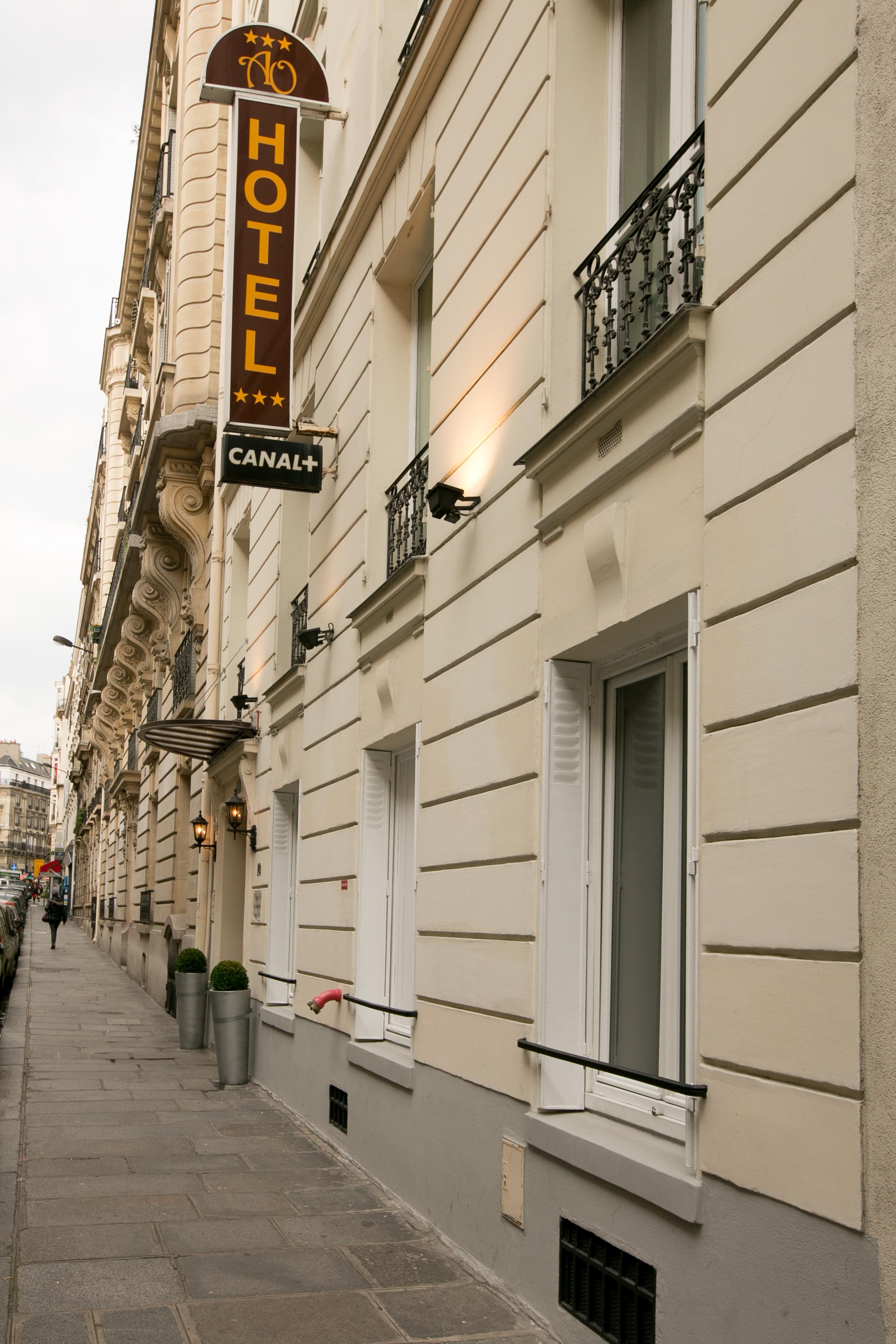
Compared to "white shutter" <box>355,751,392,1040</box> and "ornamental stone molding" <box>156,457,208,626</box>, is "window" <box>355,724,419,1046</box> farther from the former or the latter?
"ornamental stone molding" <box>156,457,208,626</box>

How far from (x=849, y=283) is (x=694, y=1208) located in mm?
3119

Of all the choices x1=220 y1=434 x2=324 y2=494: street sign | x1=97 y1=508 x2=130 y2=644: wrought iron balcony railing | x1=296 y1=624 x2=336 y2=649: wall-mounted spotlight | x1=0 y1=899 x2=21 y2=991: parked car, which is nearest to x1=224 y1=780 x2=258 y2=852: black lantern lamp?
x1=296 y1=624 x2=336 y2=649: wall-mounted spotlight

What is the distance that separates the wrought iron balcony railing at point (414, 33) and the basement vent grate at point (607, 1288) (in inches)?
301

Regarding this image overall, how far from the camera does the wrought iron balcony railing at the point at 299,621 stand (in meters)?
12.8

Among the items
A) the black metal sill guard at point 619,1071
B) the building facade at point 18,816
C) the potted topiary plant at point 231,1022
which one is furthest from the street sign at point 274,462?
the building facade at point 18,816

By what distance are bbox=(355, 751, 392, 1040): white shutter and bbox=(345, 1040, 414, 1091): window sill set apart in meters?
0.09

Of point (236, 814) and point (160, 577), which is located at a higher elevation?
point (160, 577)

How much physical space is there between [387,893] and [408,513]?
2.84 metres

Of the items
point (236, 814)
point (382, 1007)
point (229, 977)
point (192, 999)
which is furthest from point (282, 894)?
point (382, 1007)

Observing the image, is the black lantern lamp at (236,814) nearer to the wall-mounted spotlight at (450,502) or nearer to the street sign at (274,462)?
the street sign at (274,462)

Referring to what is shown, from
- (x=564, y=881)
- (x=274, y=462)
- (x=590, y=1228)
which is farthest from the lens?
(x=274, y=462)

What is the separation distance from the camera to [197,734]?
15.9m

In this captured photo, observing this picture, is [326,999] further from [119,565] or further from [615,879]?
[119,565]

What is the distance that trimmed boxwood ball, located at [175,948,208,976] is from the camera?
51.7 ft
